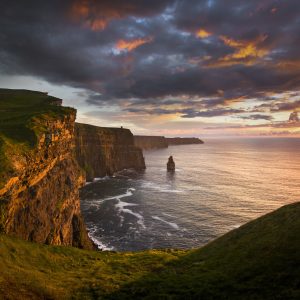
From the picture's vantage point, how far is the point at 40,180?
46500 mm

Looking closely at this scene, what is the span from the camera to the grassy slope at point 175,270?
71.6 ft

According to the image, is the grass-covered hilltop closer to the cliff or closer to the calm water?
the cliff

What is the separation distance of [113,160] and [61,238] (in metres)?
121

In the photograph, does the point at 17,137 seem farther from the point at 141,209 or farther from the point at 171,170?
the point at 171,170

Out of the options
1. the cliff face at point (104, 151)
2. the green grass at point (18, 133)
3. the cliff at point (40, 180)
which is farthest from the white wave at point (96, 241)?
the cliff face at point (104, 151)

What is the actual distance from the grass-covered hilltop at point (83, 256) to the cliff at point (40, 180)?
0.14 m

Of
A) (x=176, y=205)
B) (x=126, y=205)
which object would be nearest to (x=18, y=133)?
(x=126, y=205)

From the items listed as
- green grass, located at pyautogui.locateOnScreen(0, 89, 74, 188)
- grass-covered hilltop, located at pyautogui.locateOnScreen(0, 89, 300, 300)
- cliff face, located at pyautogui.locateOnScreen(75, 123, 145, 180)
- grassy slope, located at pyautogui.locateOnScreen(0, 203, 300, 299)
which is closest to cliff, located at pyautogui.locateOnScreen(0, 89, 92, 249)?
green grass, located at pyautogui.locateOnScreen(0, 89, 74, 188)

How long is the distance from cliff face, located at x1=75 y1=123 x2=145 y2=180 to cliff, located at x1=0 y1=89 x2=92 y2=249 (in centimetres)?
7854

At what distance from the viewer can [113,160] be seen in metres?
172

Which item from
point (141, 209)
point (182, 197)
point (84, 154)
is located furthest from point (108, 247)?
point (84, 154)

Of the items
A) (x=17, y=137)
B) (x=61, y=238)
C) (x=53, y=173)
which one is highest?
(x=17, y=137)

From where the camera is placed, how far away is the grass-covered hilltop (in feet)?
74.2

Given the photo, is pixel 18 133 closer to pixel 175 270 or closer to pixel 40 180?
pixel 40 180
